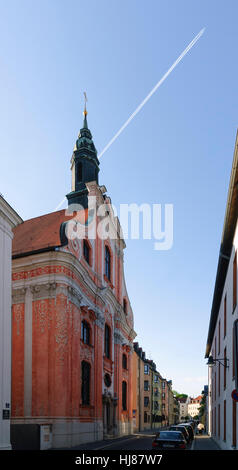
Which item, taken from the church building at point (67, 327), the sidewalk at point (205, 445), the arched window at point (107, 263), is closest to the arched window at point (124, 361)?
the church building at point (67, 327)

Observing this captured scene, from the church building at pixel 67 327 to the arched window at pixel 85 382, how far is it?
0.06 metres

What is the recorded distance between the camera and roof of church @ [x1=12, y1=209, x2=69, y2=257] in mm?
27891

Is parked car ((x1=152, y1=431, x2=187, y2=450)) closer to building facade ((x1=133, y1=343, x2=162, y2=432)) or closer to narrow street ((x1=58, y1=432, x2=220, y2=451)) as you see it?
narrow street ((x1=58, y1=432, x2=220, y2=451))

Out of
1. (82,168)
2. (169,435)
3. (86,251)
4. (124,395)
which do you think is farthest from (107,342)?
(169,435)

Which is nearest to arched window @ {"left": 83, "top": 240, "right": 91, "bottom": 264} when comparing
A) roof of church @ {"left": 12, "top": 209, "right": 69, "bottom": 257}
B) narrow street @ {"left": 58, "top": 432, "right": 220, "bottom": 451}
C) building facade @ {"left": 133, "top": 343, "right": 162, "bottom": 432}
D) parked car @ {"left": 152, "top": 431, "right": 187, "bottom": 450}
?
roof of church @ {"left": 12, "top": 209, "right": 69, "bottom": 257}

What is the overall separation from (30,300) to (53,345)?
10.1 feet

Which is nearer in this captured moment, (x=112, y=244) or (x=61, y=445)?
(x=61, y=445)

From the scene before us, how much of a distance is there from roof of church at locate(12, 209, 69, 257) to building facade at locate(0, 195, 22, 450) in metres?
8.46
